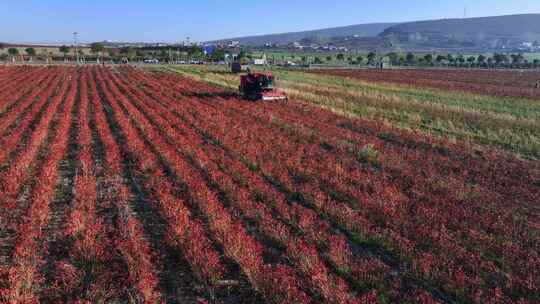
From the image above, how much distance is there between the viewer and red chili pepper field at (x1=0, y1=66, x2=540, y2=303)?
5586mm

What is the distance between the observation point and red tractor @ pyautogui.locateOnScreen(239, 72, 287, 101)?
79.7ft

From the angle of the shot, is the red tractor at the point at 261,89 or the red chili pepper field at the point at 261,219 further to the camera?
the red tractor at the point at 261,89

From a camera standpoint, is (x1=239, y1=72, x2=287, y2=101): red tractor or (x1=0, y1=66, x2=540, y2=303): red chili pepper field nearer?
(x1=0, y1=66, x2=540, y2=303): red chili pepper field

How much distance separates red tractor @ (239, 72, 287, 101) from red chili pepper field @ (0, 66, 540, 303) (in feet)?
30.9

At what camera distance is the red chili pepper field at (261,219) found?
559cm

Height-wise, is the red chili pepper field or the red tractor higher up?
the red tractor

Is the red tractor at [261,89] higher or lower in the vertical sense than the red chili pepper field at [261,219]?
higher

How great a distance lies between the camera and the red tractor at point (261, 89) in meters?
24.3

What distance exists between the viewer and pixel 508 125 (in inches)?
731

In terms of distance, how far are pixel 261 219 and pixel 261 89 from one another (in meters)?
17.5

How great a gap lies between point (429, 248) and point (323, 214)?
84.1 inches

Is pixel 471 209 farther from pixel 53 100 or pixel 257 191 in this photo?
pixel 53 100

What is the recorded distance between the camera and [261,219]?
7.71 meters

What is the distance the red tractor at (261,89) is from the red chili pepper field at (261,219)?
940 cm
